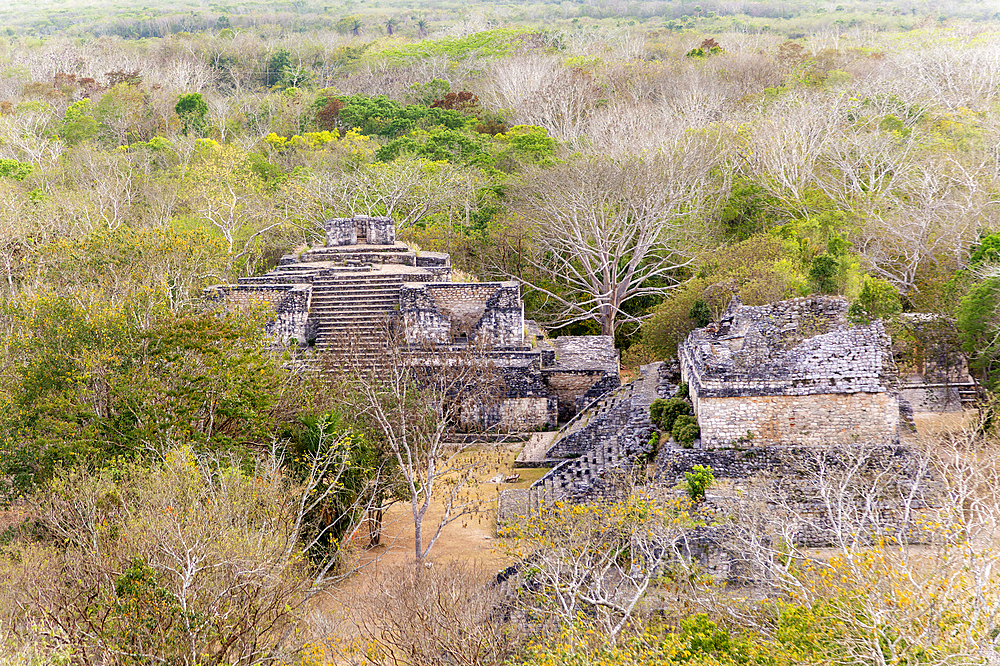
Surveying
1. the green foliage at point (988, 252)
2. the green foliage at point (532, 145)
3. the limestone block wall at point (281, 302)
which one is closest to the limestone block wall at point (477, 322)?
the limestone block wall at point (281, 302)

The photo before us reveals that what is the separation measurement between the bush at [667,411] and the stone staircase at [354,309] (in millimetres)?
7026

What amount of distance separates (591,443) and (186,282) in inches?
481

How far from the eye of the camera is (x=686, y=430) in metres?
14.2

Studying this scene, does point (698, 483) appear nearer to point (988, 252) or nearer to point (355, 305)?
point (988, 252)

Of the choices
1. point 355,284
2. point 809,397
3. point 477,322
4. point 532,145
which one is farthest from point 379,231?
point 809,397

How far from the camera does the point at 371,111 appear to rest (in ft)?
137

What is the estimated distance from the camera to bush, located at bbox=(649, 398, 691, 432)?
15039 mm

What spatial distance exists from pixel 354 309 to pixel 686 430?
9.91 metres

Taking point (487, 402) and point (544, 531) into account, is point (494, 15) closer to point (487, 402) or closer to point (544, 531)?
point (487, 402)

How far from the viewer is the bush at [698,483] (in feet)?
43.0

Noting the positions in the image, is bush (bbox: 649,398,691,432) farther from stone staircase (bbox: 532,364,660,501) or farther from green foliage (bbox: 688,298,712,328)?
green foliage (bbox: 688,298,712,328)

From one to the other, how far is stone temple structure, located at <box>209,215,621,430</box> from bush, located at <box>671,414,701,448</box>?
533 cm

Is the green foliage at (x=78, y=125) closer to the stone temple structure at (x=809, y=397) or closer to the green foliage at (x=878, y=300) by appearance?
the green foliage at (x=878, y=300)

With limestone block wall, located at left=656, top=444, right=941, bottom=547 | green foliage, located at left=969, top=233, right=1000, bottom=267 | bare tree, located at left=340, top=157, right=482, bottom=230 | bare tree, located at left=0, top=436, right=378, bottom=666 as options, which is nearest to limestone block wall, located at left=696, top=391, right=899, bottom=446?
limestone block wall, located at left=656, top=444, right=941, bottom=547
